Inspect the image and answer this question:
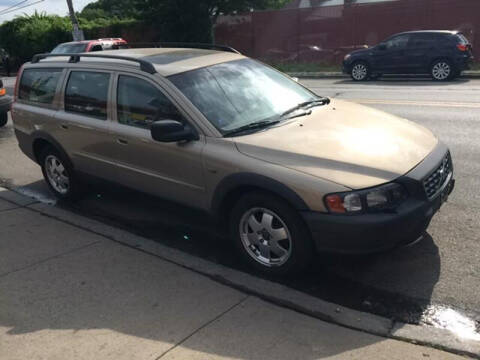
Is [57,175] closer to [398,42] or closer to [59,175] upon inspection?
[59,175]

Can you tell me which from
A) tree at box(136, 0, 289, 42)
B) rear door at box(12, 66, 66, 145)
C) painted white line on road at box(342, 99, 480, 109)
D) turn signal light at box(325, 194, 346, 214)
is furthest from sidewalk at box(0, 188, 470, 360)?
tree at box(136, 0, 289, 42)

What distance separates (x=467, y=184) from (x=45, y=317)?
4.54 m

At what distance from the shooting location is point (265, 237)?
12.7ft

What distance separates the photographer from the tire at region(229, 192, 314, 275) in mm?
3607

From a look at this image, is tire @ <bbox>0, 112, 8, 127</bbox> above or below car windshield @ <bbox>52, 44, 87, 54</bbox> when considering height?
below

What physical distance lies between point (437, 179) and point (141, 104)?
262 cm

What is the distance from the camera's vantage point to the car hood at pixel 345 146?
346cm

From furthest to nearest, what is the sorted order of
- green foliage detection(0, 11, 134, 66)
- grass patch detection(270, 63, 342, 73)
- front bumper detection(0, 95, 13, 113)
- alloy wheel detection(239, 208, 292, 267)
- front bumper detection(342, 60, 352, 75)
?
green foliage detection(0, 11, 134, 66) < grass patch detection(270, 63, 342, 73) < front bumper detection(342, 60, 352, 75) < front bumper detection(0, 95, 13, 113) < alloy wheel detection(239, 208, 292, 267)

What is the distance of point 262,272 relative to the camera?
3.97 metres

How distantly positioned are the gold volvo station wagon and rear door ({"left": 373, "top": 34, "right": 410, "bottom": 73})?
42.1 feet

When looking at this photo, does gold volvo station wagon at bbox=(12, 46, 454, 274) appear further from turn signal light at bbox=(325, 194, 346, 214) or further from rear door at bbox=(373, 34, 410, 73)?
rear door at bbox=(373, 34, 410, 73)

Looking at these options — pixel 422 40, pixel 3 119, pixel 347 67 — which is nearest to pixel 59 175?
pixel 3 119

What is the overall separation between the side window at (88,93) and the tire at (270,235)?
1953mm

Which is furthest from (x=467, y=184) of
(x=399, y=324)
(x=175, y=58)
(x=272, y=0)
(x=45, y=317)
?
(x=272, y=0)
